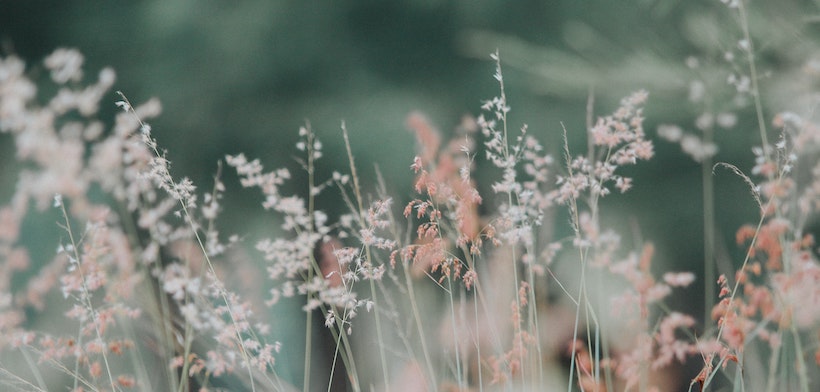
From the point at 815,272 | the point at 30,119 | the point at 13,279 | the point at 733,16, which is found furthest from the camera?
the point at 13,279

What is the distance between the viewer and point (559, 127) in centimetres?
188

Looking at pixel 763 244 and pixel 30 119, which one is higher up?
pixel 30 119

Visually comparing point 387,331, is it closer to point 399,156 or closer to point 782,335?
point 399,156

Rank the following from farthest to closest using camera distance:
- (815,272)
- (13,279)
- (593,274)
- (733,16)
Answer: (13,279) → (593,274) → (733,16) → (815,272)

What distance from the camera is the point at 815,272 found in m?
0.96

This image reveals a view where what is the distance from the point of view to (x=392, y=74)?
2.02 meters

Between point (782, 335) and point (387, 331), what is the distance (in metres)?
1.11

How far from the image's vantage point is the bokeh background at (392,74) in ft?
5.90

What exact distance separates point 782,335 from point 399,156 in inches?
46.3

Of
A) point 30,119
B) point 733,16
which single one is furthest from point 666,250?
point 30,119

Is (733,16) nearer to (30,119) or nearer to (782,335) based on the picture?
(782,335)

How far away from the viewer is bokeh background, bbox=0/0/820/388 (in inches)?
70.8

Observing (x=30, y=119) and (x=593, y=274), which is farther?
(x=593, y=274)

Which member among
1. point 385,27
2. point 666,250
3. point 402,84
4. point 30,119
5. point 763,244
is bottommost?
point 763,244
